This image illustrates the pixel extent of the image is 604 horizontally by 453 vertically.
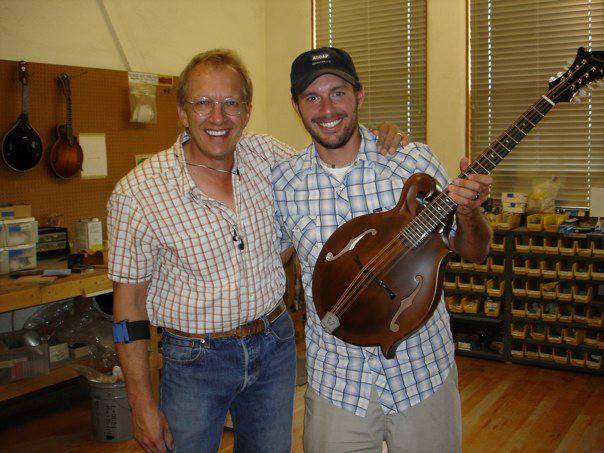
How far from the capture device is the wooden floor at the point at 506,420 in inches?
123

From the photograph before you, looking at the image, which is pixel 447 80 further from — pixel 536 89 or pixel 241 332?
pixel 241 332

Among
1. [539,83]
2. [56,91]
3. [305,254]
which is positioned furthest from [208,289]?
[539,83]

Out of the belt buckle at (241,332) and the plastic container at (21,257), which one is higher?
the plastic container at (21,257)

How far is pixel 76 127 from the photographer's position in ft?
12.4

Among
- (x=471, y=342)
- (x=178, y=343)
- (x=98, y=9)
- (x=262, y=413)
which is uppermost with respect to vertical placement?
(x=98, y=9)

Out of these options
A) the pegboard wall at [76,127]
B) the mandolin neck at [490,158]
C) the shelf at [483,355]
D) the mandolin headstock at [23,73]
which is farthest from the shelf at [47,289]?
the shelf at [483,355]

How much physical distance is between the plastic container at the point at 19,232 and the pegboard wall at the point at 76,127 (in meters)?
0.37

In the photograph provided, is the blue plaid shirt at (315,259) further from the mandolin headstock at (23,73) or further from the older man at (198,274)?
the mandolin headstock at (23,73)

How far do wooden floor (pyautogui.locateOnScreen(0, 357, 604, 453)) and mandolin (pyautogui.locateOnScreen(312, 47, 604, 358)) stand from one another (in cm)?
166

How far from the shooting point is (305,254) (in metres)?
1.81

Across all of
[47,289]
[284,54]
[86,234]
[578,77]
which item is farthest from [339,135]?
[284,54]

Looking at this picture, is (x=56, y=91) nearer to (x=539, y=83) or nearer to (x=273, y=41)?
(x=273, y=41)

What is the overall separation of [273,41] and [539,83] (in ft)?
7.20

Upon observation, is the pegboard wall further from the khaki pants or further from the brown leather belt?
the khaki pants
